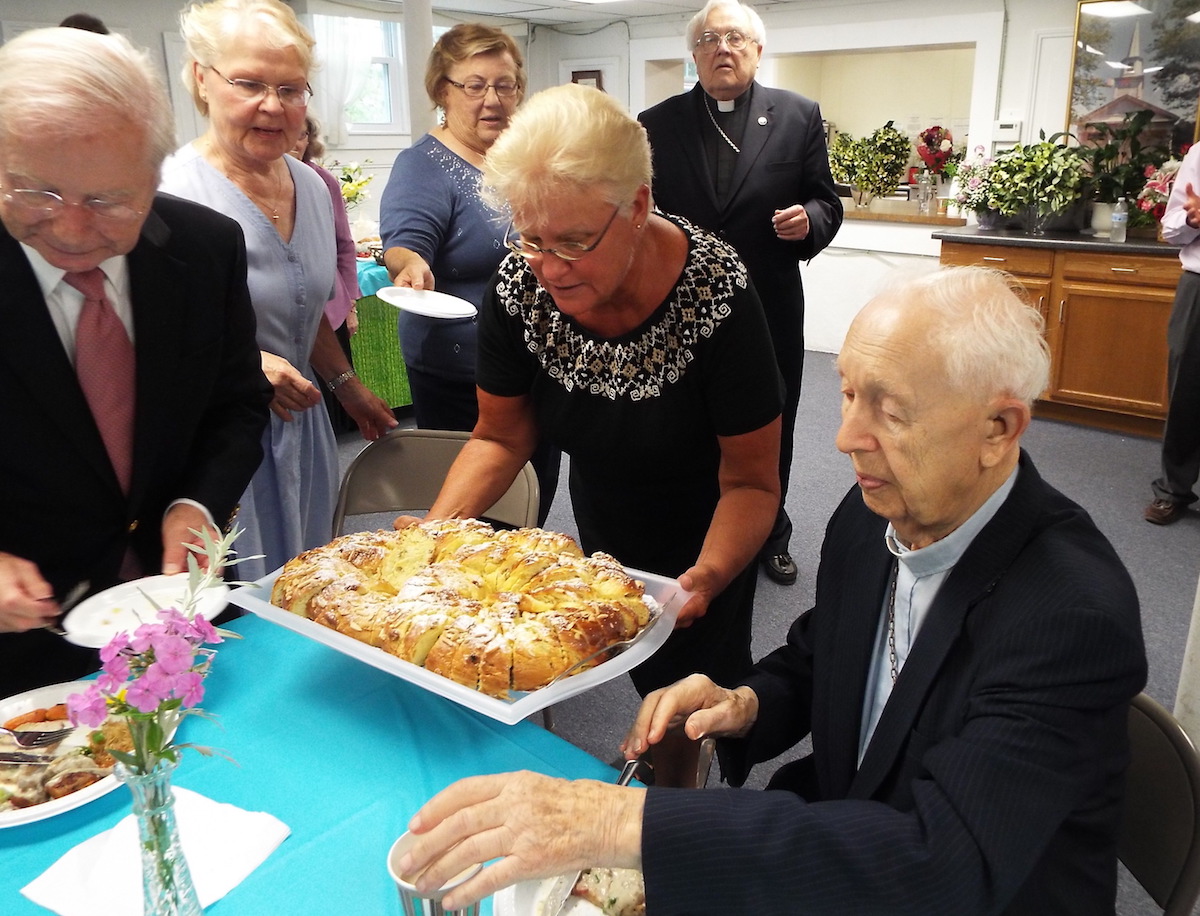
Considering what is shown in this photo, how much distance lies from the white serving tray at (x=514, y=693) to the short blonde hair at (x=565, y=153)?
55cm

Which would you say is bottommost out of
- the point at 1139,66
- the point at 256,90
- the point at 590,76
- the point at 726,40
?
the point at 256,90

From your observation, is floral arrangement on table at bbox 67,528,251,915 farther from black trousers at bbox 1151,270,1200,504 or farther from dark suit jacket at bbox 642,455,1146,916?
black trousers at bbox 1151,270,1200,504

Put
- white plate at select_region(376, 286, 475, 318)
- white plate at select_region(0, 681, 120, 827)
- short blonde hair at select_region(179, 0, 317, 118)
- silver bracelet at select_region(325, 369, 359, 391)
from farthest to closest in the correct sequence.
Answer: silver bracelet at select_region(325, 369, 359, 391)
white plate at select_region(376, 286, 475, 318)
short blonde hair at select_region(179, 0, 317, 118)
white plate at select_region(0, 681, 120, 827)

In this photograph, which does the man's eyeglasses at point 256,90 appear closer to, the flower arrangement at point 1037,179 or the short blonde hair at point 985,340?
the short blonde hair at point 985,340

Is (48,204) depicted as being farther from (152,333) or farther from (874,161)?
(874,161)

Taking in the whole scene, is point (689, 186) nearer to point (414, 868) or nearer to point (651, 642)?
point (651, 642)

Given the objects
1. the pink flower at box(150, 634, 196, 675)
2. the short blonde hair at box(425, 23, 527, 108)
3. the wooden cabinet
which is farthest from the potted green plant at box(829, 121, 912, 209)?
the pink flower at box(150, 634, 196, 675)

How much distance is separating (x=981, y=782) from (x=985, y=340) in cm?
41

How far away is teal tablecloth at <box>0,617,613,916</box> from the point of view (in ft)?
2.97

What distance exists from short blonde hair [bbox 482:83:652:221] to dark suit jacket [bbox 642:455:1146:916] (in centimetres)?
67

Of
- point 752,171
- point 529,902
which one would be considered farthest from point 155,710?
point 752,171

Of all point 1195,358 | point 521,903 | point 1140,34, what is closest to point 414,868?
point 521,903

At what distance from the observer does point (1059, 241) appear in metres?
4.93

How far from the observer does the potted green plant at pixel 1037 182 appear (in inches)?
203
